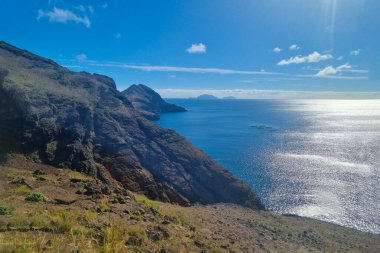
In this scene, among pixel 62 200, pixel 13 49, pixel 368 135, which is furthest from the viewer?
pixel 368 135

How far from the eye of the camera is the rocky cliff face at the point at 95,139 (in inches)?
1656

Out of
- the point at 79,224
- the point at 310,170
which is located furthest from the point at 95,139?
the point at 310,170

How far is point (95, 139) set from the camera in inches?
2328

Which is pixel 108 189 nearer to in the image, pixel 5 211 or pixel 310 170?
pixel 5 211

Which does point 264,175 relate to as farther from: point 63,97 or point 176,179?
point 63,97

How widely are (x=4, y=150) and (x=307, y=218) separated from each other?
183 ft

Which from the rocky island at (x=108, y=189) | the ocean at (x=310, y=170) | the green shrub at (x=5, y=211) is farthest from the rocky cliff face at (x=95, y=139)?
the green shrub at (x=5, y=211)

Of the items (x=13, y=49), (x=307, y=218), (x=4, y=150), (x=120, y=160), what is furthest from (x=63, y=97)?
(x=307, y=218)

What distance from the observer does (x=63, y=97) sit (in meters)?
60.2

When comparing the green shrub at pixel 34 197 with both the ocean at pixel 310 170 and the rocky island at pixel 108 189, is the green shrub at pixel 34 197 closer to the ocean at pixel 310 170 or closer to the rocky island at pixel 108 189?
the rocky island at pixel 108 189

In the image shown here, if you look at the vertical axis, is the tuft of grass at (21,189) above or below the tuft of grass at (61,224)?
below

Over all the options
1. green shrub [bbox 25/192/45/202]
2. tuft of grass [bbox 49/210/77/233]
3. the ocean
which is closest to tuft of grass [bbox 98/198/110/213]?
green shrub [bbox 25/192/45/202]

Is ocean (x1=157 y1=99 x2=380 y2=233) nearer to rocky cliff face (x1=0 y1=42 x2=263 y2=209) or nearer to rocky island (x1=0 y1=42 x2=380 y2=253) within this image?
rocky island (x1=0 y1=42 x2=380 y2=253)

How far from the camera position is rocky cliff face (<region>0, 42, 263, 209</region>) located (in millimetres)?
42062
